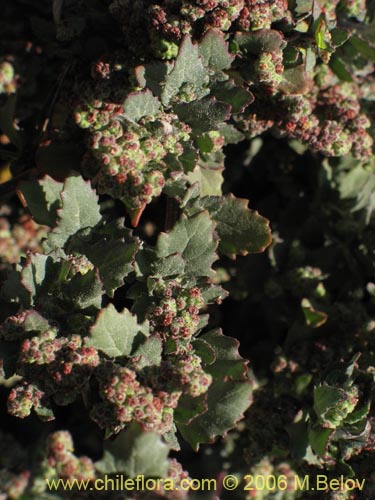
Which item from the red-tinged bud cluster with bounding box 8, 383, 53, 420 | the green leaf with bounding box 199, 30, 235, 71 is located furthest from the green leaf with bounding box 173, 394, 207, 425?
the green leaf with bounding box 199, 30, 235, 71

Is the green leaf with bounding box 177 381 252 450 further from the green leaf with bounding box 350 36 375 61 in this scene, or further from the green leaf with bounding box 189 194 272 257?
the green leaf with bounding box 350 36 375 61

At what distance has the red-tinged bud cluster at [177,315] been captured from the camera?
74.0 inches

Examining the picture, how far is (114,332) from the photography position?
5.88 ft

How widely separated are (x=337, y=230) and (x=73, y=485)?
62.2 inches

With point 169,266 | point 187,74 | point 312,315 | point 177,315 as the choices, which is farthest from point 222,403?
point 187,74

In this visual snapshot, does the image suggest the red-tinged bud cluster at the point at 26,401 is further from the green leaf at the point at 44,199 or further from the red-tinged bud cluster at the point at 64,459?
the green leaf at the point at 44,199

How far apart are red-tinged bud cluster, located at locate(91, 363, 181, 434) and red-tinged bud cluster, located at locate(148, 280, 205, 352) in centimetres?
23

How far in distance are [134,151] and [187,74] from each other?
32 cm

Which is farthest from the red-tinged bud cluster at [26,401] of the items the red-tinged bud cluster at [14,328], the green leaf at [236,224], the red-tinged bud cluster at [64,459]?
the green leaf at [236,224]

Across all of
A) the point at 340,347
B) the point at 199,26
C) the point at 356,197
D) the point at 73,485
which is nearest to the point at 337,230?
the point at 356,197

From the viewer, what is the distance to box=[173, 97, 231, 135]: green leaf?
1995 millimetres

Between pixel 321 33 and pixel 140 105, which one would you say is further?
pixel 321 33

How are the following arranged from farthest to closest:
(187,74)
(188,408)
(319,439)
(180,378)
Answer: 1. (319,439)
2. (187,74)
3. (188,408)
4. (180,378)

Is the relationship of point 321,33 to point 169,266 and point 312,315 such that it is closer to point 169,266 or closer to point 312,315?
point 169,266
